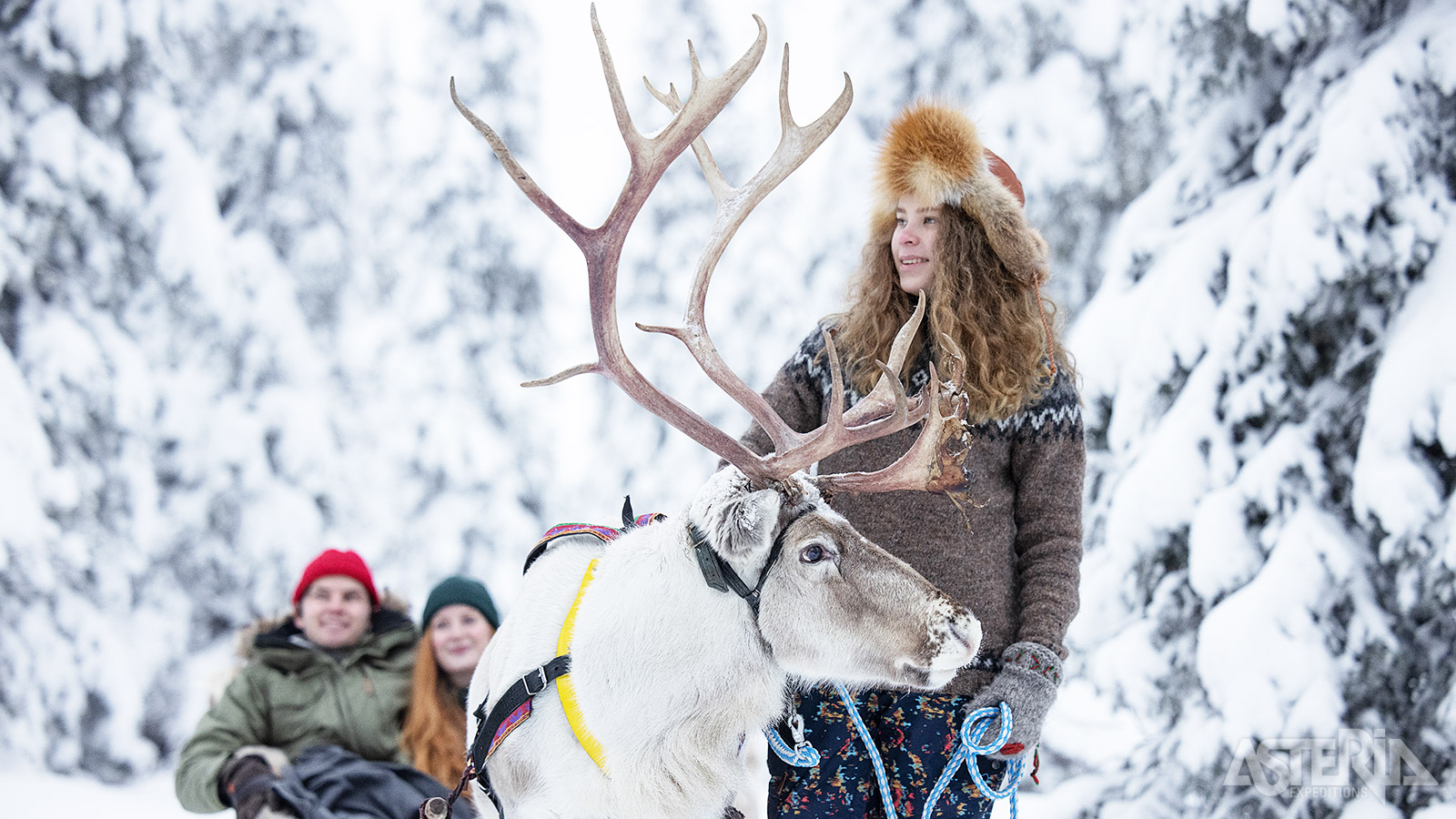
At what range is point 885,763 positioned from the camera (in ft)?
6.94

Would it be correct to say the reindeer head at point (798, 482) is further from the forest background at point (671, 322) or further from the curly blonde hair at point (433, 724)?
the forest background at point (671, 322)

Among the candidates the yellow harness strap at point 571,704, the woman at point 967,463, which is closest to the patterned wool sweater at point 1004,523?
the woman at point 967,463

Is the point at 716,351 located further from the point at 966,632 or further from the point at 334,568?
the point at 334,568

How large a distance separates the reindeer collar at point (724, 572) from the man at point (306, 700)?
163cm

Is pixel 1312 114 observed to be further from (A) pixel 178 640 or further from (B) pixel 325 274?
Result: (A) pixel 178 640

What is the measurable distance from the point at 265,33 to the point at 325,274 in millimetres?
1820

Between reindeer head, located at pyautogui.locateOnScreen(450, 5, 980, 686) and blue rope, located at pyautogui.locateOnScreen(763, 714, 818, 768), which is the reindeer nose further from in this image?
blue rope, located at pyautogui.locateOnScreen(763, 714, 818, 768)

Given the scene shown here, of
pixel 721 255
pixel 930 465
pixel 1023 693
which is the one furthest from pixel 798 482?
pixel 1023 693

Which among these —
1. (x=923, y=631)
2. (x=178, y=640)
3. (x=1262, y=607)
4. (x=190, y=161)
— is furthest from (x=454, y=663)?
(x=190, y=161)

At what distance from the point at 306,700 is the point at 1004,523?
2378 millimetres

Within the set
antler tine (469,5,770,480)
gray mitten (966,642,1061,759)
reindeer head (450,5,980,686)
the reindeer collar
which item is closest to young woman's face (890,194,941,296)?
reindeer head (450,5,980,686)

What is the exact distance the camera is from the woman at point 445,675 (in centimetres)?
310

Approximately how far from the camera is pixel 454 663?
317cm

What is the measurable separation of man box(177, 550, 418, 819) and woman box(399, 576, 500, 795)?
0.43 ft
